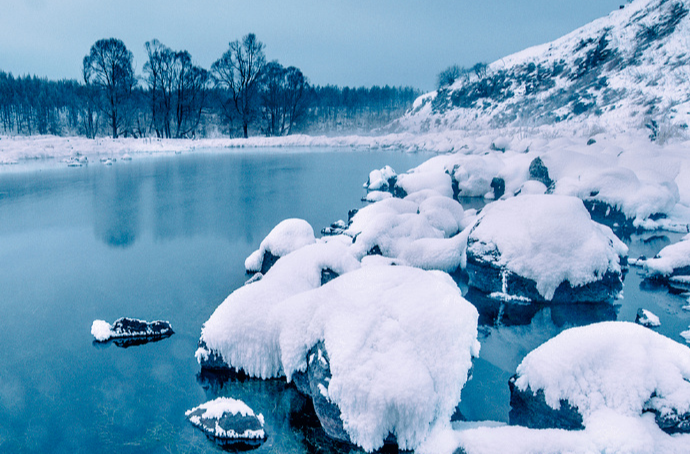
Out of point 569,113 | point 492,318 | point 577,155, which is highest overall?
Answer: point 569,113

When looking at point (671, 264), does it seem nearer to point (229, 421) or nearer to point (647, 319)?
point (647, 319)

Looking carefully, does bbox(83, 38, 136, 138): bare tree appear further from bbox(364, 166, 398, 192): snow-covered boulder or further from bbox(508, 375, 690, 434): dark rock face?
bbox(508, 375, 690, 434): dark rock face

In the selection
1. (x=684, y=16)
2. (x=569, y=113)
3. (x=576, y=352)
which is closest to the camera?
(x=576, y=352)

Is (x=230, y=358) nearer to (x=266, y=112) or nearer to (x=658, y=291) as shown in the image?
(x=658, y=291)

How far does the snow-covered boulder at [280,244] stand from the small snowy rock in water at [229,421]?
3.14 meters

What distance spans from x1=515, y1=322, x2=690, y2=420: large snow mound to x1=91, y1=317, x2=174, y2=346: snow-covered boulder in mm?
3831

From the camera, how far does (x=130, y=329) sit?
4.80 m

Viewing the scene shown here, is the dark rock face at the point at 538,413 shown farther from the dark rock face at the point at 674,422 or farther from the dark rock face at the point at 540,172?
the dark rock face at the point at 540,172

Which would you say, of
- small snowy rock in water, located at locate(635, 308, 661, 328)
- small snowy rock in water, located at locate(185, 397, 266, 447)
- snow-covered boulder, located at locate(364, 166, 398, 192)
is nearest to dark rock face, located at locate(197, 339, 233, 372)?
small snowy rock in water, located at locate(185, 397, 266, 447)

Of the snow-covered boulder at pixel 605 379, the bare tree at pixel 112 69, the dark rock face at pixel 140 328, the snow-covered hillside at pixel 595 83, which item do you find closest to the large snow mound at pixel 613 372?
the snow-covered boulder at pixel 605 379

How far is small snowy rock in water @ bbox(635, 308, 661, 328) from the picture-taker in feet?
16.1

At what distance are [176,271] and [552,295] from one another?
5701 mm

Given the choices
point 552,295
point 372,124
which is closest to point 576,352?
point 552,295

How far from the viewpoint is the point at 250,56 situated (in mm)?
40062
